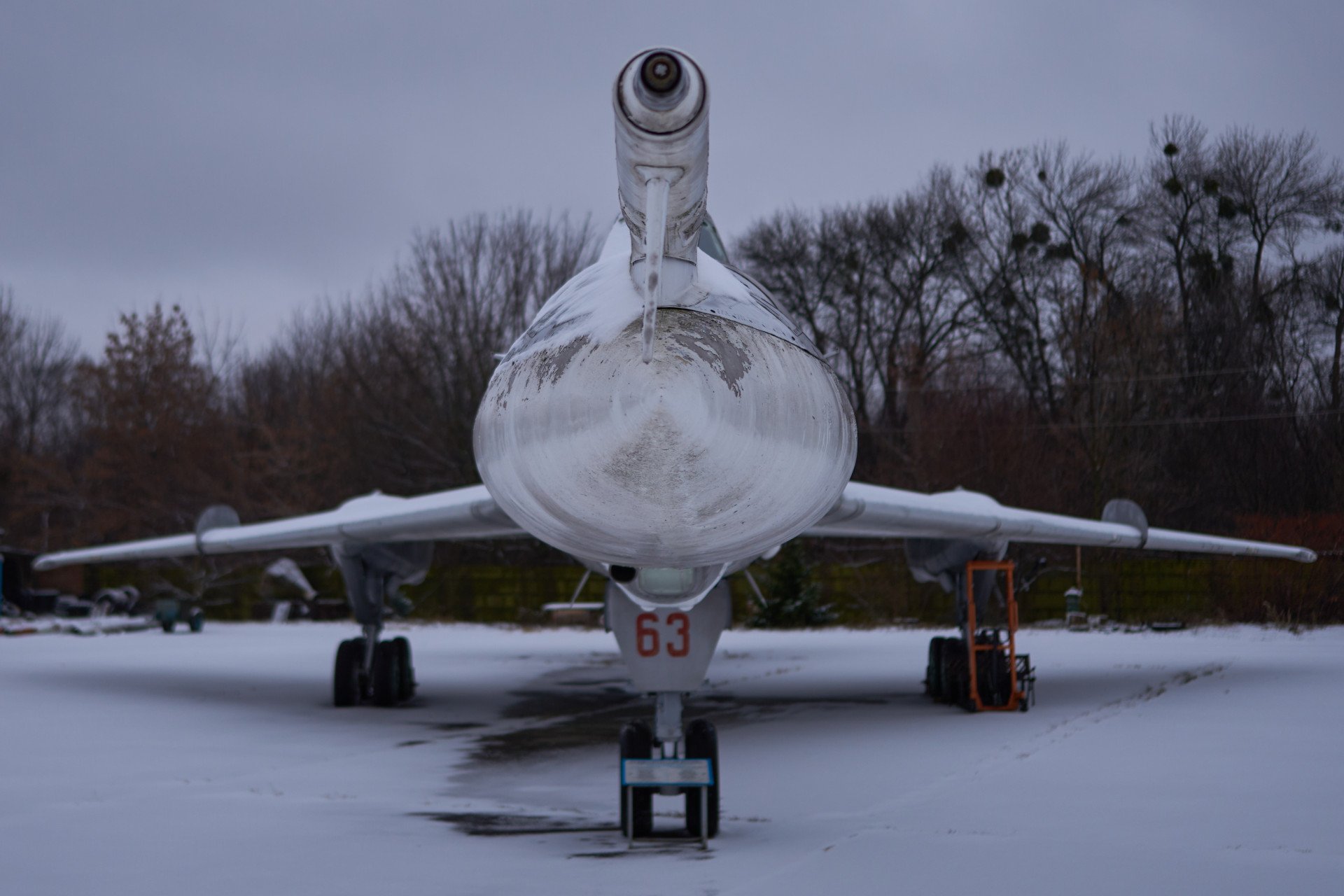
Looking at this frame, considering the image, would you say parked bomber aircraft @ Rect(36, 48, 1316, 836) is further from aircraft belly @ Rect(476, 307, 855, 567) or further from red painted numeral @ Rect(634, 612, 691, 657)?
red painted numeral @ Rect(634, 612, 691, 657)

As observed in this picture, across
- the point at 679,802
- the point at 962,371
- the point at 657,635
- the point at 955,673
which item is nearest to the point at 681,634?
the point at 657,635

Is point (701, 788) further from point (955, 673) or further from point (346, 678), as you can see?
point (346, 678)

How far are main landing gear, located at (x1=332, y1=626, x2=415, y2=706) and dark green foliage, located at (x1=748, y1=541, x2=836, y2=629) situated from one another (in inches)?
463

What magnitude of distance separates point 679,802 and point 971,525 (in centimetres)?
362

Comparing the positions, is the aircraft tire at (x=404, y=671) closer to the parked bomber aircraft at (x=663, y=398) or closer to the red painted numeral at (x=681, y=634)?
the red painted numeral at (x=681, y=634)

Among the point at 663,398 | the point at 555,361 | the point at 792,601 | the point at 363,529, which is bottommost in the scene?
the point at 792,601

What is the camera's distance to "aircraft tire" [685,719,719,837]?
496cm

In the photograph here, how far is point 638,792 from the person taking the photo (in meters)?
4.98

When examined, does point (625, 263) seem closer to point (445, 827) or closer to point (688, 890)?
point (688, 890)

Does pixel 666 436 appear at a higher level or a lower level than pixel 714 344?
lower

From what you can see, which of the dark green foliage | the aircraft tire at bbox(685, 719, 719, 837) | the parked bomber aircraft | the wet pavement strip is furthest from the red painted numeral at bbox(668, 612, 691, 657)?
the dark green foliage

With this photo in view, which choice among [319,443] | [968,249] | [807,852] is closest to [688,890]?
[807,852]

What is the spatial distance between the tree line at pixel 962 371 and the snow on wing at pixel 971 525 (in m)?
9.67

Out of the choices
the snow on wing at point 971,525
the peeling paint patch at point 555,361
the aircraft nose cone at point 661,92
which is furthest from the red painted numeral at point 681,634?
the aircraft nose cone at point 661,92
